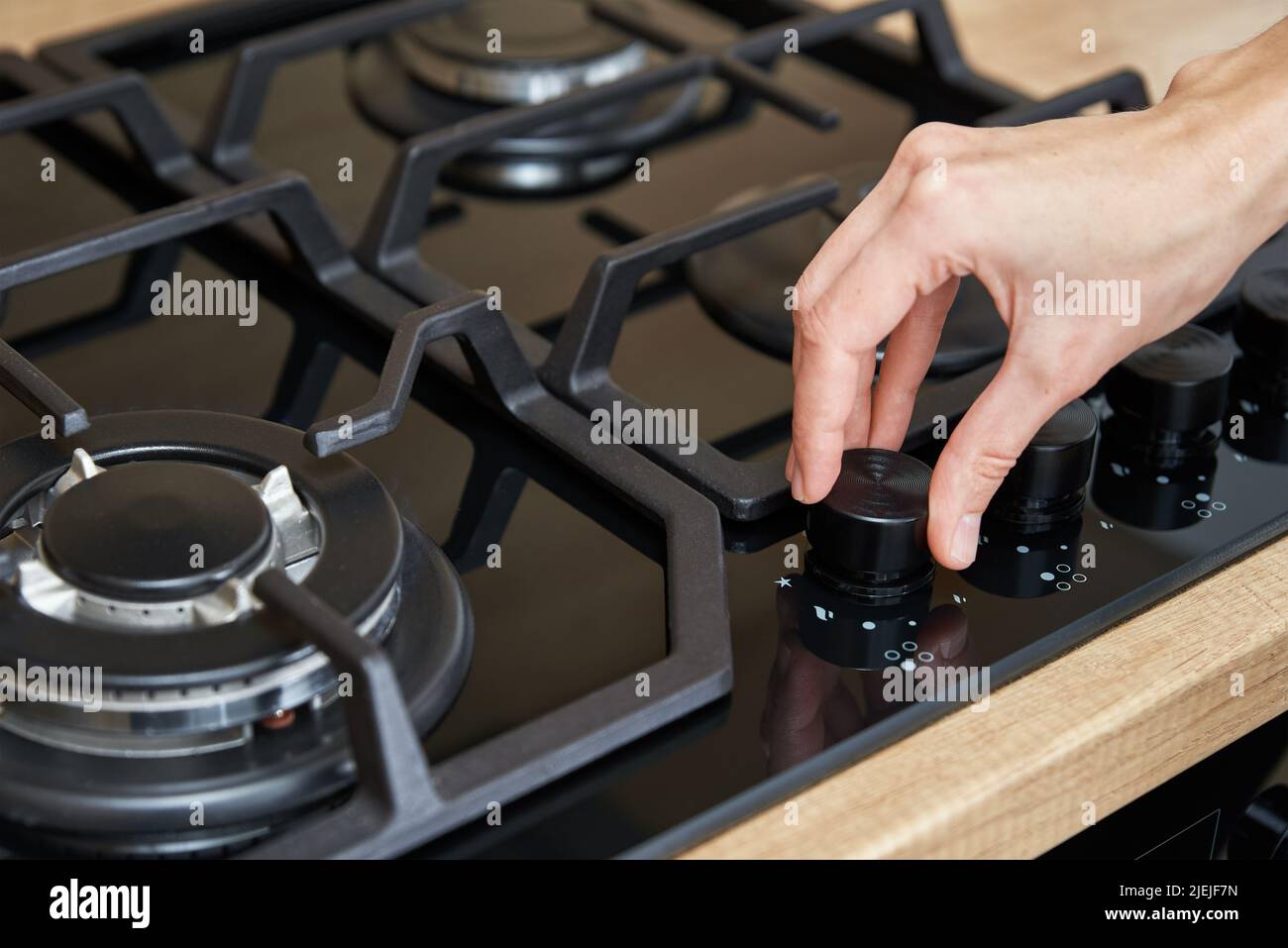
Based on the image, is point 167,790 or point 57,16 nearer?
point 167,790

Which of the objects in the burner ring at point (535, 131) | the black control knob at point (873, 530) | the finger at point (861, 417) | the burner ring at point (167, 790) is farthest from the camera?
the burner ring at point (535, 131)

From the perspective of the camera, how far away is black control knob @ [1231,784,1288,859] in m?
0.69

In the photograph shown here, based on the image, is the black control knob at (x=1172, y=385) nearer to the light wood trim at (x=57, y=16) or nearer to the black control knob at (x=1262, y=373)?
the black control knob at (x=1262, y=373)

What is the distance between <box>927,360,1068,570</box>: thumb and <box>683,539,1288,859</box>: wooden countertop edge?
7 cm

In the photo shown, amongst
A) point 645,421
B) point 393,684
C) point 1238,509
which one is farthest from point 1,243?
point 1238,509

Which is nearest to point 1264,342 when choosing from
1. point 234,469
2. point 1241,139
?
point 1241,139

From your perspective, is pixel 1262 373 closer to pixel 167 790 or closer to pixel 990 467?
pixel 990 467

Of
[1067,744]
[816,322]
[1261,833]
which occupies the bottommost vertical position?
[1261,833]

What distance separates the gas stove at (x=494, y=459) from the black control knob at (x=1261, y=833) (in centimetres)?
12

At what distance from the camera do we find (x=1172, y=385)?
27.9 inches

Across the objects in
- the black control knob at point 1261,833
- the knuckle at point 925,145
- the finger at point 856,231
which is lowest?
the black control knob at point 1261,833

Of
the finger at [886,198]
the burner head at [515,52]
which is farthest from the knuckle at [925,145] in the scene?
the burner head at [515,52]

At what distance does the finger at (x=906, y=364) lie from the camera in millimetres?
723

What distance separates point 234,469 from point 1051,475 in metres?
0.33
